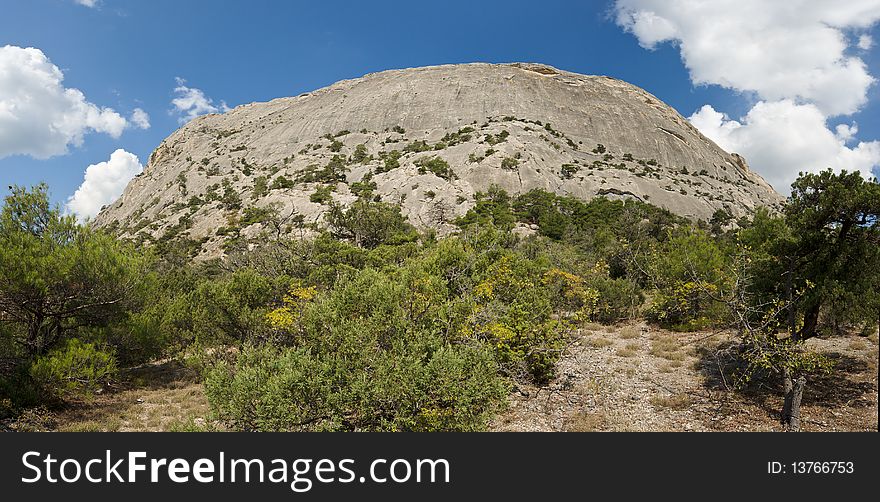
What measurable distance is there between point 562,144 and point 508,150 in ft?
45.8

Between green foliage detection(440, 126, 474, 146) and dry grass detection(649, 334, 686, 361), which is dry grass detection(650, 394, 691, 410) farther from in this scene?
green foliage detection(440, 126, 474, 146)

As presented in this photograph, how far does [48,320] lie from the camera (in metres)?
12.7

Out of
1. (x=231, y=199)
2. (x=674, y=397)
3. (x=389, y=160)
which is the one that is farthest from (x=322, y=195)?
(x=674, y=397)

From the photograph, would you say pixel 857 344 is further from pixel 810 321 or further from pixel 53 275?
pixel 53 275

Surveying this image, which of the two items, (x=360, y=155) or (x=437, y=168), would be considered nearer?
(x=437, y=168)

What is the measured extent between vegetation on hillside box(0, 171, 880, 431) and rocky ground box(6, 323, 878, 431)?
0.71 meters

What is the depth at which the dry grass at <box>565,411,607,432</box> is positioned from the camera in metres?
9.64

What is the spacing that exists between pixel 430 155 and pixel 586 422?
54530mm

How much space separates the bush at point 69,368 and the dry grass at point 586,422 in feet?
38.9

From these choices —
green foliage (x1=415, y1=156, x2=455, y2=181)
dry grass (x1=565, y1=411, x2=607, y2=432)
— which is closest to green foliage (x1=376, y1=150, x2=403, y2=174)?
green foliage (x1=415, y1=156, x2=455, y2=181)

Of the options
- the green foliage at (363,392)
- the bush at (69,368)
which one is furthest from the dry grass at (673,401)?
the bush at (69,368)

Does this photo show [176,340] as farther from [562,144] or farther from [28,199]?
[562,144]

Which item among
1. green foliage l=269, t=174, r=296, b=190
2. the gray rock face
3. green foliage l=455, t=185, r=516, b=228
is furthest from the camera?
green foliage l=269, t=174, r=296, b=190

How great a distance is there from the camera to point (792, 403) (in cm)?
880
